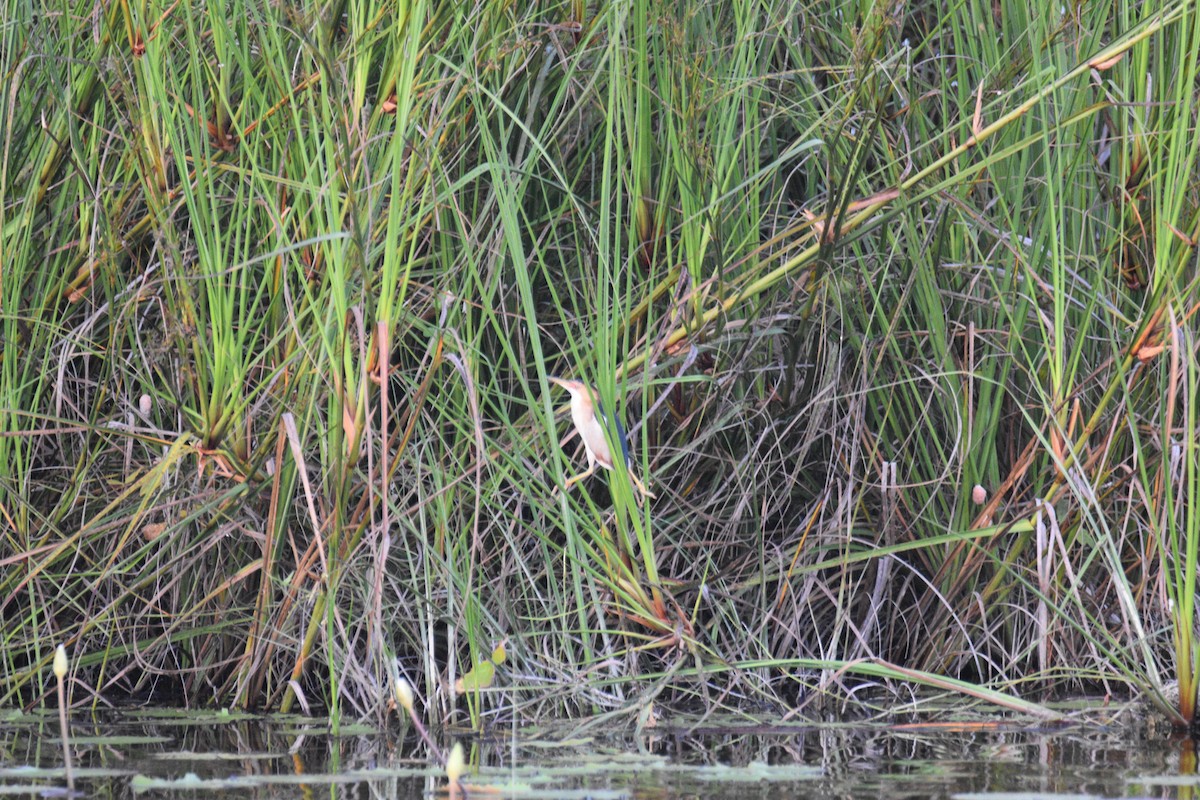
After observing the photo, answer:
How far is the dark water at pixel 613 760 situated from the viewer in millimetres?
1771

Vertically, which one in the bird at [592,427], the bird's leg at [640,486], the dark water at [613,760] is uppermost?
the bird at [592,427]

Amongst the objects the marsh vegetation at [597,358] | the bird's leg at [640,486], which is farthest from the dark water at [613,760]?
the bird's leg at [640,486]

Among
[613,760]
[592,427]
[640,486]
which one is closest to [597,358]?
[592,427]

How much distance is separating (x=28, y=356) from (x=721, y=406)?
4.22ft

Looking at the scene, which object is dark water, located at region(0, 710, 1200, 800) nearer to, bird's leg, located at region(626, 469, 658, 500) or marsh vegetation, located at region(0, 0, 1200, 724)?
marsh vegetation, located at region(0, 0, 1200, 724)

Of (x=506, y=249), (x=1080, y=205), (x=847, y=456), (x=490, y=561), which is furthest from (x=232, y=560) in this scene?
(x=1080, y=205)

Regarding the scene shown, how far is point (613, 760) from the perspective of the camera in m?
1.95

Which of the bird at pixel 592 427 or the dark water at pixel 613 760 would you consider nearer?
the dark water at pixel 613 760

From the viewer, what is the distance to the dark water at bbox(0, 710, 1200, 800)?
177 cm

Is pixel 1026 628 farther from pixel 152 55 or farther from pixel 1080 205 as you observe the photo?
pixel 152 55

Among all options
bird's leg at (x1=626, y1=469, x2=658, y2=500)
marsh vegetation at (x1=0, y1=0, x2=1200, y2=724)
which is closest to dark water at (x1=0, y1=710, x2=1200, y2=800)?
marsh vegetation at (x1=0, y1=0, x2=1200, y2=724)

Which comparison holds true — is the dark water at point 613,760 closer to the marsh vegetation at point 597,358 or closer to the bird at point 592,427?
the marsh vegetation at point 597,358

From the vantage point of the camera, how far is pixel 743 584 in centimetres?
254

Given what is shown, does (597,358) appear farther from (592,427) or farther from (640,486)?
(640,486)
